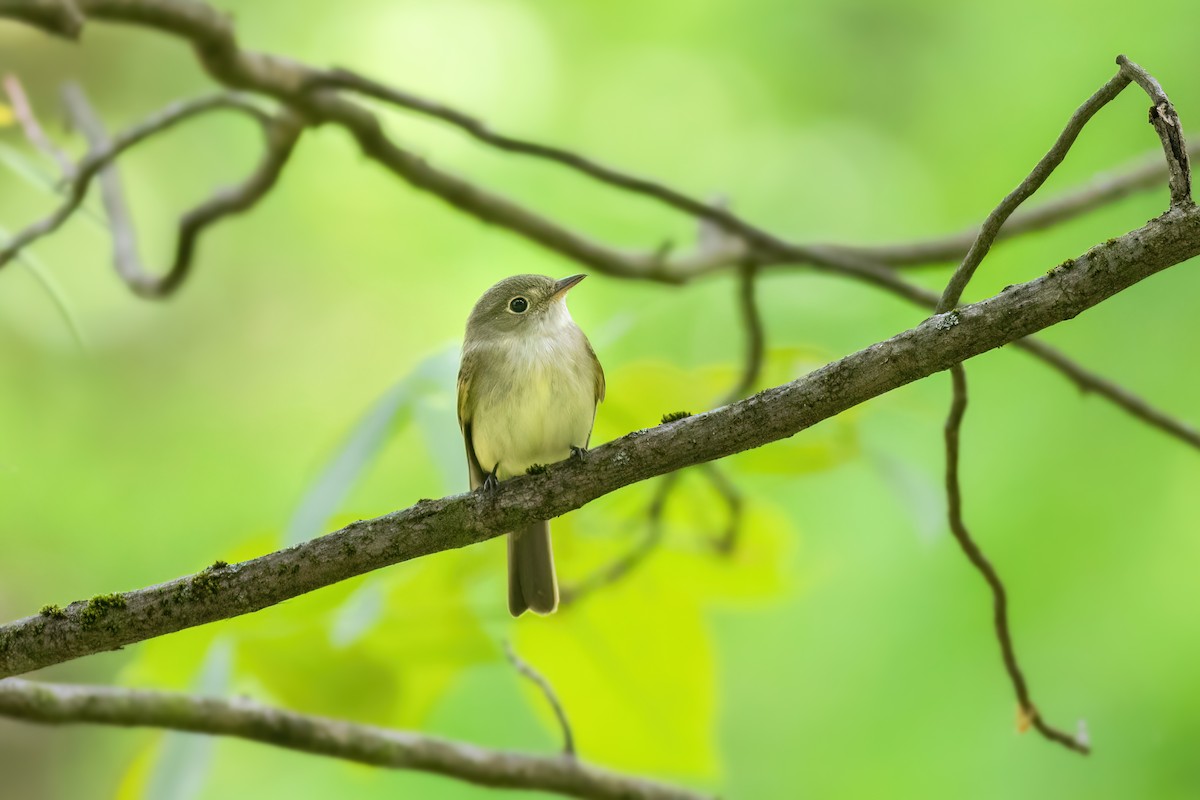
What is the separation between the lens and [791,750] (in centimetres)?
405

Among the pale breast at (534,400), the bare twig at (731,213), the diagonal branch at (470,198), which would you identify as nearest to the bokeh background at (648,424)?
the pale breast at (534,400)

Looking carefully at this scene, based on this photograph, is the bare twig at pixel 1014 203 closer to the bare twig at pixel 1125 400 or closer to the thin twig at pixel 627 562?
the bare twig at pixel 1125 400

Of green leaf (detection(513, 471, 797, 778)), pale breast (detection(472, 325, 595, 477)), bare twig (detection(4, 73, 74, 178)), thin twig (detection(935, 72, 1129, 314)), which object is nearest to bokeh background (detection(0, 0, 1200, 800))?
green leaf (detection(513, 471, 797, 778))

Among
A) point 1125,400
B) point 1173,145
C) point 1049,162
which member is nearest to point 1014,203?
point 1049,162

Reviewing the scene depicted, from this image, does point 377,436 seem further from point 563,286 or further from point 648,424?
point 563,286

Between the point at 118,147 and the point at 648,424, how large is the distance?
1.78m

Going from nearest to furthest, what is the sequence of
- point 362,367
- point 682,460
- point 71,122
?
point 682,460 → point 71,122 → point 362,367

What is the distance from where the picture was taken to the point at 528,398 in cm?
310

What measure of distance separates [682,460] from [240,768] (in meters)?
3.31

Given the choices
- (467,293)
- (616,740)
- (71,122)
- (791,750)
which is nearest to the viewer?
(616,740)

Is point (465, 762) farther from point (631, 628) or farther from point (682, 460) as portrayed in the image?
point (682, 460)

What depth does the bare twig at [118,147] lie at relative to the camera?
10.6 feet

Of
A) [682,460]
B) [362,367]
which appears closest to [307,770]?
[362,367]

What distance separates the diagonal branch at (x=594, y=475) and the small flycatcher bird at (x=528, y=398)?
0.94 meters
